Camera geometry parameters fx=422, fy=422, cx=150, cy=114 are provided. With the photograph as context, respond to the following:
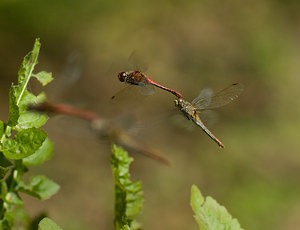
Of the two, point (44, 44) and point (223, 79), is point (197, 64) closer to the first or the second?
point (223, 79)

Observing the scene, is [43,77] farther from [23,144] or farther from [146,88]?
[146,88]

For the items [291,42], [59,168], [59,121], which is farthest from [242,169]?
[59,121]

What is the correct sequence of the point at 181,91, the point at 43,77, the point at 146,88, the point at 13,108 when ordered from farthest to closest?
1. the point at 181,91
2. the point at 146,88
3. the point at 43,77
4. the point at 13,108

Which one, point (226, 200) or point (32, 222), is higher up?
point (32, 222)

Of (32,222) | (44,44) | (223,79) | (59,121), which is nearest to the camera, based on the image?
(32,222)

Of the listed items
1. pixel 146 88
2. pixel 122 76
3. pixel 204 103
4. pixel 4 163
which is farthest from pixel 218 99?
pixel 4 163

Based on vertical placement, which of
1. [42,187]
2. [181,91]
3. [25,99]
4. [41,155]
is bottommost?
[181,91]

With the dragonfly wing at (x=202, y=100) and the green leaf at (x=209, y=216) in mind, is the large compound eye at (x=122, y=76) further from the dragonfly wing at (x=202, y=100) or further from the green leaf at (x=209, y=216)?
the green leaf at (x=209, y=216)
